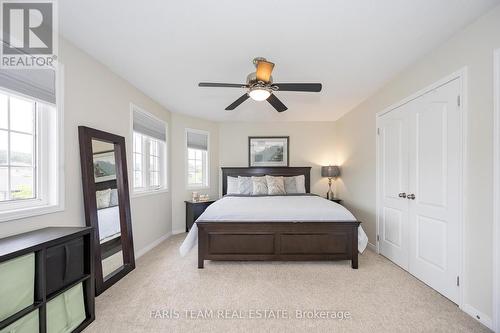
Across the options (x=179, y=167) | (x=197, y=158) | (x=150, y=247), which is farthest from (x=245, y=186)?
(x=150, y=247)

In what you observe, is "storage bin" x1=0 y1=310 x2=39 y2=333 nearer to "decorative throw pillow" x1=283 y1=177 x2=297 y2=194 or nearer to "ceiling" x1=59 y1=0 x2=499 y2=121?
"ceiling" x1=59 y1=0 x2=499 y2=121

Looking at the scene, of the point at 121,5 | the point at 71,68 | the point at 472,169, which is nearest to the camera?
the point at 121,5

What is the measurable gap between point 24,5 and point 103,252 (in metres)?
2.32

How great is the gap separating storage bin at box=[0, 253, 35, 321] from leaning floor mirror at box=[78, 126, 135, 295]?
0.84m

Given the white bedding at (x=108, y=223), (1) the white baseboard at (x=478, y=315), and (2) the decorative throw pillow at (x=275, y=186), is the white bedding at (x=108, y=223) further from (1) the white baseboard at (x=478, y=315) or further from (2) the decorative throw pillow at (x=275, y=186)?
(1) the white baseboard at (x=478, y=315)

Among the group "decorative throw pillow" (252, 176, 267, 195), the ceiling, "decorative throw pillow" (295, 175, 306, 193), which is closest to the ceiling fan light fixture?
the ceiling

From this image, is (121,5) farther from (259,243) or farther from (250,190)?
(250,190)

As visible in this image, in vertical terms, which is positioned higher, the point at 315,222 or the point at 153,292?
the point at 315,222

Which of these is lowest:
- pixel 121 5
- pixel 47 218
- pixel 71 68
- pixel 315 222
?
pixel 315 222

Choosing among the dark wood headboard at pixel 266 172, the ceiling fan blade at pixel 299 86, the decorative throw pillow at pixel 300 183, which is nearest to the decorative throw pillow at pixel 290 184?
the decorative throw pillow at pixel 300 183

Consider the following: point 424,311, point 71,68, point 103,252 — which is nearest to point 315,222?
point 424,311

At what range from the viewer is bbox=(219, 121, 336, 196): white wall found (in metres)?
5.20

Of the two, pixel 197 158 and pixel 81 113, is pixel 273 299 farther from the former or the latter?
pixel 197 158

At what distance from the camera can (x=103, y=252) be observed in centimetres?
237
